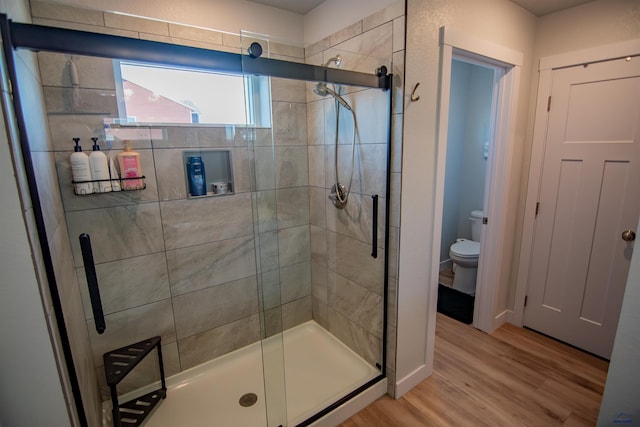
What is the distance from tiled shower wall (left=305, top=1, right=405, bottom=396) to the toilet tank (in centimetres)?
204

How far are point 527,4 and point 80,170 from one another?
2.91m

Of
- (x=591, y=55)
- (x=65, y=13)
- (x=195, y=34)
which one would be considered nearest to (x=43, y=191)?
(x=65, y=13)

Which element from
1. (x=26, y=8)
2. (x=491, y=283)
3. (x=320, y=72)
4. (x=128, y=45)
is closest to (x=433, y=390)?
(x=491, y=283)

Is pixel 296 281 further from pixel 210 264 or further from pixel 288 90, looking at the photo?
pixel 288 90

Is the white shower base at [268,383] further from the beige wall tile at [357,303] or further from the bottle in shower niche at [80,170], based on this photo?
the bottle in shower niche at [80,170]

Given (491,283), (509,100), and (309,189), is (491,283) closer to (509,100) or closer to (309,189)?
(509,100)

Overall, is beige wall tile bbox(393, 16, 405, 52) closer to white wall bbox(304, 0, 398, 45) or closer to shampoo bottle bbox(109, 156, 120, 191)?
white wall bbox(304, 0, 398, 45)

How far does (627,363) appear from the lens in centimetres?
137

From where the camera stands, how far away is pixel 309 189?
7.70 ft

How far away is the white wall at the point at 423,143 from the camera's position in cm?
162

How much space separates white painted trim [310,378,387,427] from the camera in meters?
1.73

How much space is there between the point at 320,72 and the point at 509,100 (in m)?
1.55

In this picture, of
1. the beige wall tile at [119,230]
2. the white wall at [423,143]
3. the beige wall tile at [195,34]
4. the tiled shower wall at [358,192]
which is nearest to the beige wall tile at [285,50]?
the tiled shower wall at [358,192]

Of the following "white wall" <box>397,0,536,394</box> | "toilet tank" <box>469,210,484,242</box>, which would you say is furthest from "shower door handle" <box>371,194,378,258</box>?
"toilet tank" <box>469,210,484,242</box>
